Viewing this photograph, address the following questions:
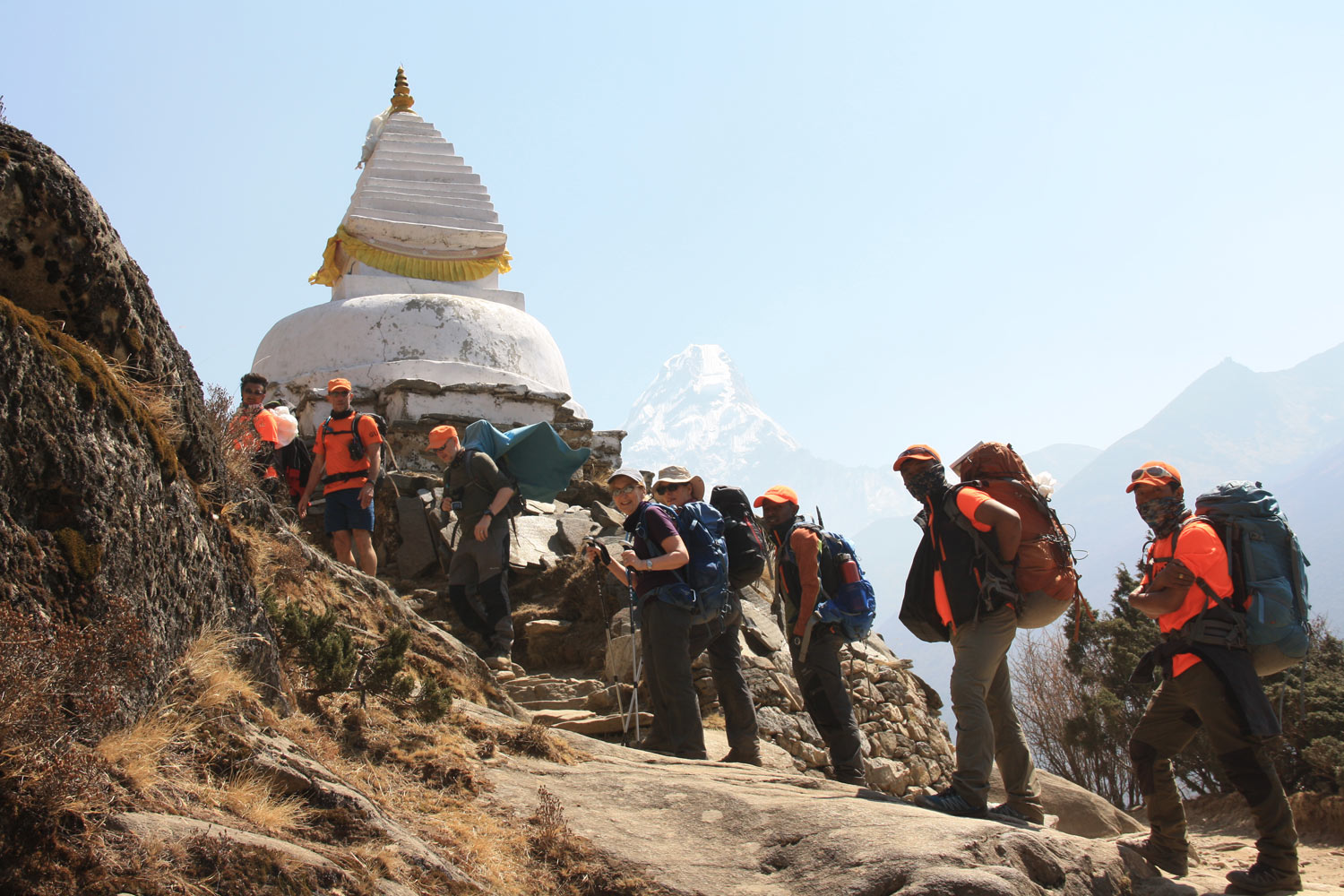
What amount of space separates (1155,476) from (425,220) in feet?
47.2

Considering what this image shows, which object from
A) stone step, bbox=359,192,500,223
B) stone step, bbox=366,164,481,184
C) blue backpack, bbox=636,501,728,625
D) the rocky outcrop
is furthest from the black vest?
stone step, bbox=366,164,481,184

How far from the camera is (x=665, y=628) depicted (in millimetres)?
6285

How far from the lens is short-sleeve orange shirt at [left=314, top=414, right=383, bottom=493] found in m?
8.68

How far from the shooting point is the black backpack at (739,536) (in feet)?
23.4

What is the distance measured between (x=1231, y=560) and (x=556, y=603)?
579cm

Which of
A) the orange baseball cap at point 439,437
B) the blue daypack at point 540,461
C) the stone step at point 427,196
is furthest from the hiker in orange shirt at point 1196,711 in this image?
the stone step at point 427,196

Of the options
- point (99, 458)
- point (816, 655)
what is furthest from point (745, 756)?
point (99, 458)

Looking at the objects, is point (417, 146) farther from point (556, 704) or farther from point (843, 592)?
point (843, 592)

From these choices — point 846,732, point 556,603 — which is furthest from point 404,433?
point 846,732

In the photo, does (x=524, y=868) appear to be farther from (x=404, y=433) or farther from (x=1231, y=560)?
(x=404, y=433)

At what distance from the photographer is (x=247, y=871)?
3129 millimetres

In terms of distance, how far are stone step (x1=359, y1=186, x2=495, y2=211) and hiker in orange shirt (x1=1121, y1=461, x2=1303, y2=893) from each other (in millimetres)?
14827

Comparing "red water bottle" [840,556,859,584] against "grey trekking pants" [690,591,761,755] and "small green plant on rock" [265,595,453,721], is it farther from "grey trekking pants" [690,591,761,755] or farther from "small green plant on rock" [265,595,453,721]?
"small green plant on rock" [265,595,453,721]

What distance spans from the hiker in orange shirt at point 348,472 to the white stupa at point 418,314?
18.1 feet
